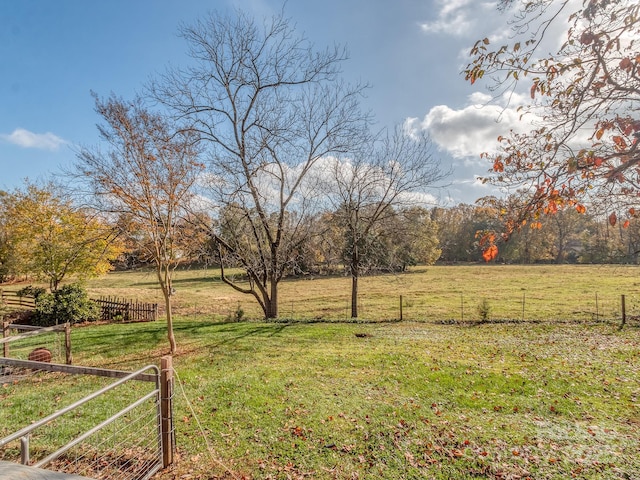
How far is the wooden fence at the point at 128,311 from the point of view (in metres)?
16.5

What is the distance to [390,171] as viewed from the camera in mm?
15867

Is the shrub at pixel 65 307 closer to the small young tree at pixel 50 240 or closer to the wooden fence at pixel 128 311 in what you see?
the wooden fence at pixel 128 311

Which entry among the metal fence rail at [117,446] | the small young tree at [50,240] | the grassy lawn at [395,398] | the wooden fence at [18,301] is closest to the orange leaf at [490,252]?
the grassy lawn at [395,398]

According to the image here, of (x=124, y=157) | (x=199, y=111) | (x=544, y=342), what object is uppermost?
(x=199, y=111)

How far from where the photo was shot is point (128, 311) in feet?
54.3

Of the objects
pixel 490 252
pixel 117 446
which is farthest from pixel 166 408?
pixel 490 252

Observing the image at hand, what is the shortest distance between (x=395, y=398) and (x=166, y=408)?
412 cm

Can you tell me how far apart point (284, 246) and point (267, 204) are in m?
2.03

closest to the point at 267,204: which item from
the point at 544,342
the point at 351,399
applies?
the point at 351,399

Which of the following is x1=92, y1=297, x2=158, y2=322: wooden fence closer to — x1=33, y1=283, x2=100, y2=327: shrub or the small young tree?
x1=33, y1=283, x2=100, y2=327: shrub

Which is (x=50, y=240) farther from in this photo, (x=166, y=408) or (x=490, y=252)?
(x=490, y=252)

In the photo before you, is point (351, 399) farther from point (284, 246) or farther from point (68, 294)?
point (68, 294)

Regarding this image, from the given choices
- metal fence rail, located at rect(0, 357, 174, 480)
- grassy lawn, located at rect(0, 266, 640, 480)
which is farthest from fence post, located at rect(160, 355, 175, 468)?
grassy lawn, located at rect(0, 266, 640, 480)

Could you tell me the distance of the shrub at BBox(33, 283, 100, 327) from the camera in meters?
15.0
